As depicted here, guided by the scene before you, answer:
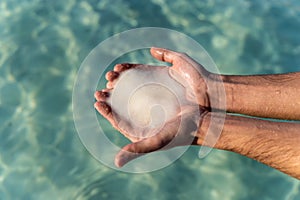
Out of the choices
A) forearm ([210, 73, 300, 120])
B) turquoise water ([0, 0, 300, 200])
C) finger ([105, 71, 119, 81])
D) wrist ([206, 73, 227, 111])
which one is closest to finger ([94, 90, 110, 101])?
finger ([105, 71, 119, 81])

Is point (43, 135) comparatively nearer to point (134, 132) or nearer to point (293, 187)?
point (134, 132)

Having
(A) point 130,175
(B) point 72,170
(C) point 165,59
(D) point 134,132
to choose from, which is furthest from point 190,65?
(B) point 72,170

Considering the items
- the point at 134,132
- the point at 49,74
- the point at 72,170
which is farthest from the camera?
the point at 49,74

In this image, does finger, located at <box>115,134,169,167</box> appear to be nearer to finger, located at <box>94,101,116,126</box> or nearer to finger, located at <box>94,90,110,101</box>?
finger, located at <box>94,101,116,126</box>

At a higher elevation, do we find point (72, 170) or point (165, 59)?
point (165, 59)

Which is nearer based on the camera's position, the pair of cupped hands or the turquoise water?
the pair of cupped hands

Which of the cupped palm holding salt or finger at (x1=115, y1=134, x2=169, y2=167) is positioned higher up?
the cupped palm holding salt

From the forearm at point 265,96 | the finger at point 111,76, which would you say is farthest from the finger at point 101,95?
Result: the forearm at point 265,96
